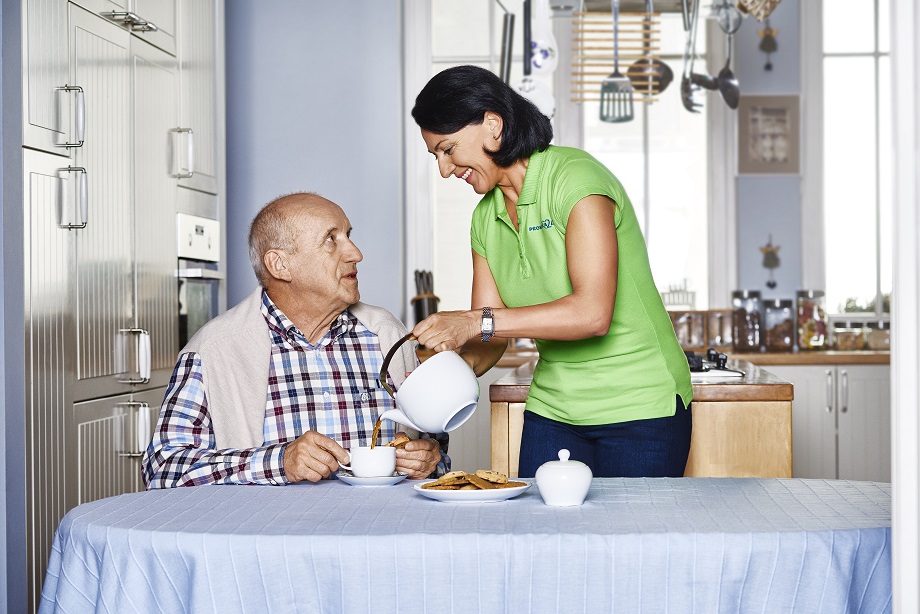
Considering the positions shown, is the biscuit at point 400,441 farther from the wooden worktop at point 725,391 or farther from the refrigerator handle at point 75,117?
the refrigerator handle at point 75,117

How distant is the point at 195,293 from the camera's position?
364cm

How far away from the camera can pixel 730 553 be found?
122 cm

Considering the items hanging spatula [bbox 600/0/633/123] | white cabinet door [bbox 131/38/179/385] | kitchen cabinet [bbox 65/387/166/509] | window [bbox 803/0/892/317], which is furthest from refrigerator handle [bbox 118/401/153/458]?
window [bbox 803/0/892/317]

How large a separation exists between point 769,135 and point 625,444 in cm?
343

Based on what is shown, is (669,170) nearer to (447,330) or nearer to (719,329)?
(719,329)

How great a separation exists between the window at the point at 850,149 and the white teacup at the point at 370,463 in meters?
3.70

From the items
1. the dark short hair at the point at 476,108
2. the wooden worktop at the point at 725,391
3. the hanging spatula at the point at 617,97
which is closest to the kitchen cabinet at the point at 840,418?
the hanging spatula at the point at 617,97

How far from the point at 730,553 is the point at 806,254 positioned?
3.92m

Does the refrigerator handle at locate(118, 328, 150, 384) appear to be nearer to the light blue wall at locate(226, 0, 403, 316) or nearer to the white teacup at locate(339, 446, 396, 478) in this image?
the light blue wall at locate(226, 0, 403, 316)

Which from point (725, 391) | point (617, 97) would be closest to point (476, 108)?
point (725, 391)

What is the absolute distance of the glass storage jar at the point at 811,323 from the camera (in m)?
4.68

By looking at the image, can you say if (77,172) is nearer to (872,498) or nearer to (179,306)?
(179,306)

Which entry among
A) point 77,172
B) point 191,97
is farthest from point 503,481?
point 191,97

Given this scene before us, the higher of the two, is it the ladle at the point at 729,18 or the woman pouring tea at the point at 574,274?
the ladle at the point at 729,18
